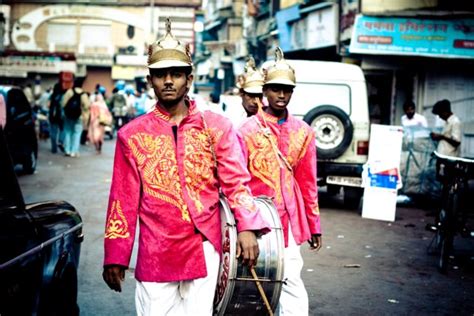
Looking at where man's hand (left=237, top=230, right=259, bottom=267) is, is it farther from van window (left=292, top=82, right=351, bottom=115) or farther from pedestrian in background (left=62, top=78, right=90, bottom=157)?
pedestrian in background (left=62, top=78, right=90, bottom=157)

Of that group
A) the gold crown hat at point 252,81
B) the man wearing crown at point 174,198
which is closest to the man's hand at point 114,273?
the man wearing crown at point 174,198

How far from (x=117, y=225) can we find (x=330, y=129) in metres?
8.24

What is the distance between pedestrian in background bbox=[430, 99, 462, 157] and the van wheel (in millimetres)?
2097

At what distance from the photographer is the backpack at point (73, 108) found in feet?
64.2

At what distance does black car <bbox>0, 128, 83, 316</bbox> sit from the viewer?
11.0 ft

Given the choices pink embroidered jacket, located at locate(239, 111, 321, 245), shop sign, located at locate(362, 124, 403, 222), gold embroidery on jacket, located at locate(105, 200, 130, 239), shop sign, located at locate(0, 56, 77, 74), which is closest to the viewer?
gold embroidery on jacket, located at locate(105, 200, 130, 239)

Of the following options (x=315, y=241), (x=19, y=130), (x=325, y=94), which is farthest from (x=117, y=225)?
(x=19, y=130)

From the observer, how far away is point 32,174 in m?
16.2

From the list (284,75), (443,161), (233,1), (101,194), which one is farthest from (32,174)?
(233,1)

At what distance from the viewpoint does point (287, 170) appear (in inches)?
202

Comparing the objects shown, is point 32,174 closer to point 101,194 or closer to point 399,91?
point 101,194

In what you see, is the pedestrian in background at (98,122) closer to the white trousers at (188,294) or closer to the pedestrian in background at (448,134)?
the pedestrian in background at (448,134)

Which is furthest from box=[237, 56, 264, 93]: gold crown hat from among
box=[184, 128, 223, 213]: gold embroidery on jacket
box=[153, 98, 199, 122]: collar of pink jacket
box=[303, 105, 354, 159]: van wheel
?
Result: box=[184, 128, 223, 213]: gold embroidery on jacket

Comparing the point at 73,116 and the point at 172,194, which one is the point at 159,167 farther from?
the point at 73,116
